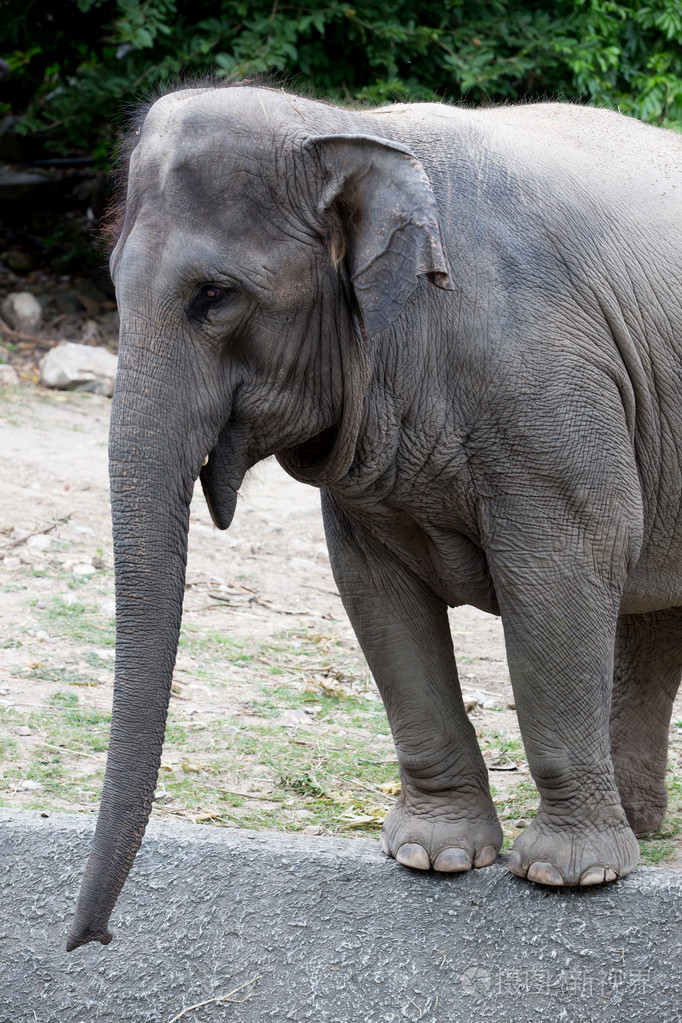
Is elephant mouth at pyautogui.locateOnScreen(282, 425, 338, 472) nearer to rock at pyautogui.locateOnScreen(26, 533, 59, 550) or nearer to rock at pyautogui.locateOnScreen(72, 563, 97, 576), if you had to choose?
rock at pyautogui.locateOnScreen(72, 563, 97, 576)

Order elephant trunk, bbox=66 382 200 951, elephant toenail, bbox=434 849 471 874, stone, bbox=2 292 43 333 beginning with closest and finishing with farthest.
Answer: elephant trunk, bbox=66 382 200 951 < elephant toenail, bbox=434 849 471 874 < stone, bbox=2 292 43 333

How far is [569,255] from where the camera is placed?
3068 mm

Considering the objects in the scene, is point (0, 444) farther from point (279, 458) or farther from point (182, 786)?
point (279, 458)

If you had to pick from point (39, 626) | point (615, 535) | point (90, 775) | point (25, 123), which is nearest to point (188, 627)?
point (39, 626)

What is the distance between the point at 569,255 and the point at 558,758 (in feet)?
4.07

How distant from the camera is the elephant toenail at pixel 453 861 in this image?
351cm

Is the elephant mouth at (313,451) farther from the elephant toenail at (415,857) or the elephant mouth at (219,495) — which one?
the elephant toenail at (415,857)

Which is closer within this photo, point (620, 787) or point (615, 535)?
point (615, 535)

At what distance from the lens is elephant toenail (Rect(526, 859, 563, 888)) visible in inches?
131

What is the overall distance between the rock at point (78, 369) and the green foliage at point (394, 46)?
2.08 metres

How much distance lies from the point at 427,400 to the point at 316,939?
1.56 m

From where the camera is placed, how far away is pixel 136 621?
2689 millimetres

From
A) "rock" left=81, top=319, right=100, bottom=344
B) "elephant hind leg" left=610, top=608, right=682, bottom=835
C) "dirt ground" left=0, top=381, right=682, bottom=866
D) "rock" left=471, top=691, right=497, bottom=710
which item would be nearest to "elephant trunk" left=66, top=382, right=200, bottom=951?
"dirt ground" left=0, top=381, right=682, bottom=866

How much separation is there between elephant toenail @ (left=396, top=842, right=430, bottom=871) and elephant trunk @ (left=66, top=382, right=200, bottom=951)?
1047 mm
